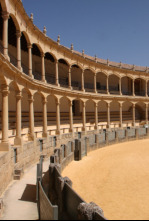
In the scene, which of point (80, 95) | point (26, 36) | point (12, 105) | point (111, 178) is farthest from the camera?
point (80, 95)

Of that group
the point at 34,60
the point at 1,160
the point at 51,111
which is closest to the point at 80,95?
the point at 51,111

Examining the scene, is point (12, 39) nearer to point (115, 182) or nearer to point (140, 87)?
point (115, 182)

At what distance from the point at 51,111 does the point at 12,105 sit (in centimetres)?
576

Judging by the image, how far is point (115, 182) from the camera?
373 inches

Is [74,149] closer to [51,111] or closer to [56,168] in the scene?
[56,168]

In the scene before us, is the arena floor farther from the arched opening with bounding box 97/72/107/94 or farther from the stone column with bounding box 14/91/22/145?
the arched opening with bounding box 97/72/107/94

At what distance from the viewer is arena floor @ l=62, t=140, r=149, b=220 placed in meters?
6.74

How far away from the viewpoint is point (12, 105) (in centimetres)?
1717

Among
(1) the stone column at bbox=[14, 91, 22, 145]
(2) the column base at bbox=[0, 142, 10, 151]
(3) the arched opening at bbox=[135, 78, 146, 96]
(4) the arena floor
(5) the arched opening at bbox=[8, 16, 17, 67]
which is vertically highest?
(5) the arched opening at bbox=[8, 16, 17, 67]

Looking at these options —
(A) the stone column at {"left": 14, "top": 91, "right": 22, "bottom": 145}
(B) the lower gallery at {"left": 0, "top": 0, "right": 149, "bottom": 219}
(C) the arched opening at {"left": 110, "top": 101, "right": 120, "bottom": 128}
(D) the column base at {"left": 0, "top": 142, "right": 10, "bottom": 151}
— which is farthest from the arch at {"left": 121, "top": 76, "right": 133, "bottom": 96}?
(D) the column base at {"left": 0, "top": 142, "right": 10, "bottom": 151}

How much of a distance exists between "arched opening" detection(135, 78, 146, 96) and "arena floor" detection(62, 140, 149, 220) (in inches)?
720

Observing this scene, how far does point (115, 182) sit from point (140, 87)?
25.1 m

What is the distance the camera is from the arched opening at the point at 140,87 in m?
32.0

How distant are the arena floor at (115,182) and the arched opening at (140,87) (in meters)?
18.3
